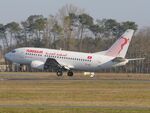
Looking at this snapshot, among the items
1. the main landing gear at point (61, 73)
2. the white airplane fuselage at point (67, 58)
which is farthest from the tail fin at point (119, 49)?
the main landing gear at point (61, 73)

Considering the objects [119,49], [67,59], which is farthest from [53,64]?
[119,49]

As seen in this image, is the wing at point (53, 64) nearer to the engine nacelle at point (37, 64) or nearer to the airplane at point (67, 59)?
the airplane at point (67, 59)

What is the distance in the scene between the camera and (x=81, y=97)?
3506cm

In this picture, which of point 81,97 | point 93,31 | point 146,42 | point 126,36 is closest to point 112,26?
point 93,31

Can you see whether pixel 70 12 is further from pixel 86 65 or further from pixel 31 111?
pixel 31 111

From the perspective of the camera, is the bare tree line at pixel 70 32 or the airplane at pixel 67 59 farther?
the bare tree line at pixel 70 32

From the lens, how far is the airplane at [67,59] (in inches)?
2965

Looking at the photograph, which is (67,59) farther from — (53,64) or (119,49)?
(119,49)

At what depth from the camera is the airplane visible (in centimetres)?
7531

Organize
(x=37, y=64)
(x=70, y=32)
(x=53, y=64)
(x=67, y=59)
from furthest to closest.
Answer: (x=70, y=32) < (x=67, y=59) < (x=53, y=64) < (x=37, y=64)

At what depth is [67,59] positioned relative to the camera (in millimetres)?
76000

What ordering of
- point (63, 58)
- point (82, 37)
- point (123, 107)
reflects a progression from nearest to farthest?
point (123, 107), point (63, 58), point (82, 37)

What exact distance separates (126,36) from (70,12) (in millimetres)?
83956

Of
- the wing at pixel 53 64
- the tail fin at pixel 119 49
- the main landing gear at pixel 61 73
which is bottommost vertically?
the main landing gear at pixel 61 73
